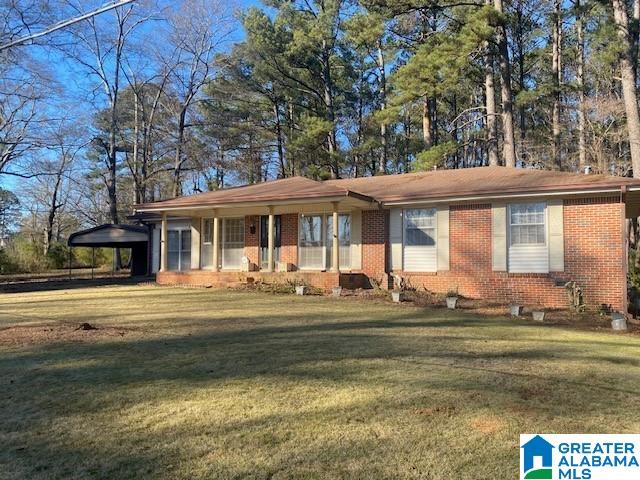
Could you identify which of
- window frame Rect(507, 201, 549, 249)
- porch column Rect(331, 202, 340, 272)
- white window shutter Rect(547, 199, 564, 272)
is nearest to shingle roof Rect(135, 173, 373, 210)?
porch column Rect(331, 202, 340, 272)

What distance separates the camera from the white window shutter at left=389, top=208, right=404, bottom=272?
15.9 meters

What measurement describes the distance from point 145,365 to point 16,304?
360 inches

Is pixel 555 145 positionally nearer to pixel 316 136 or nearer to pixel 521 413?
pixel 316 136

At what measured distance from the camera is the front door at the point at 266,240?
18469 millimetres

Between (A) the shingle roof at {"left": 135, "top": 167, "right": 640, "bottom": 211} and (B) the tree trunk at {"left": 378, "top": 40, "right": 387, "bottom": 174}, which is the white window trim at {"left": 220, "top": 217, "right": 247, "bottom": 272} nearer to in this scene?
(A) the shingle roof at {"left": 135, "top": 167, "right": 640, "bottom": 211}

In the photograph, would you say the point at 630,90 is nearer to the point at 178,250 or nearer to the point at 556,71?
the point at 556,71

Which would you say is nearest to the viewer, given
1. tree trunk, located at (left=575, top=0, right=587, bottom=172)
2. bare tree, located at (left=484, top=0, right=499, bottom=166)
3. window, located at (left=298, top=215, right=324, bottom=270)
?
window, located at (left=298, top=215, right=324, bottom=270)

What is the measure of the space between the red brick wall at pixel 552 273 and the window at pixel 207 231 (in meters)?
7.80

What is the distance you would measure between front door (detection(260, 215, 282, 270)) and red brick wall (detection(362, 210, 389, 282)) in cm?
330

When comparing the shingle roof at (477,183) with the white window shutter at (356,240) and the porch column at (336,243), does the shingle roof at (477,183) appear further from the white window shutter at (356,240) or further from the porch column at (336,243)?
the porch column at (336,243)

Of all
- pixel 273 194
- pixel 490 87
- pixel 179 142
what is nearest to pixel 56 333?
pixel 273 194

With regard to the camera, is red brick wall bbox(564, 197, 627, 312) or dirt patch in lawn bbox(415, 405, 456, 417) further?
red brick wall bbox(564, 197, 627, 312)

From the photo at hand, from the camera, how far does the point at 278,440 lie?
13.0 ft

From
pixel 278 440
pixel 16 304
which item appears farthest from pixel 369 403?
pixel 16 304
